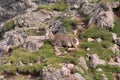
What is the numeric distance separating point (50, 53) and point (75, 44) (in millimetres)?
2165

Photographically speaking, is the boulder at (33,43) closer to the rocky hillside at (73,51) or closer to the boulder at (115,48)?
the rocky hillside at (73,51)

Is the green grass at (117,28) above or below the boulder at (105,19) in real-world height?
below

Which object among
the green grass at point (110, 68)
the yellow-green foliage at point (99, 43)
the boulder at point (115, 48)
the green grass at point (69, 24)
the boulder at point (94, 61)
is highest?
the green grass at point (69, 24)

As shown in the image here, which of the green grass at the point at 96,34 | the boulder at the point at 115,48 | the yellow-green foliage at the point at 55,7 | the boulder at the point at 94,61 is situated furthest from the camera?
the yellow-green foliage at the point at 55,7

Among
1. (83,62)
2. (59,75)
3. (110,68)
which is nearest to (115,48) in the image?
(110,68)

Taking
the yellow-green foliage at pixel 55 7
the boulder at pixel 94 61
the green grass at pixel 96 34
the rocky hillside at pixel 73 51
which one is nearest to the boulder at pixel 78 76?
the rocky hillside at pixel 73 51

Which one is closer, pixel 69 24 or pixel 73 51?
pixel 73 51

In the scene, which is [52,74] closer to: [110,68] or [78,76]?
[78,76]

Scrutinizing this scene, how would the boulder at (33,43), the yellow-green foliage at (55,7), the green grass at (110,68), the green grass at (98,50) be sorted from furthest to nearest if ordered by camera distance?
the yellow-green foliage at (55,7) < the boulder at (33,43) < the green grass at (98,50) < the green grass at (110,68)

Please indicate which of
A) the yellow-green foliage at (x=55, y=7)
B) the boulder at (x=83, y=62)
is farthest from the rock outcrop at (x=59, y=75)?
the yellow-green foliage at (x=55, y=7)

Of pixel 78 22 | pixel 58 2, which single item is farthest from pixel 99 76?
pixel 58 2

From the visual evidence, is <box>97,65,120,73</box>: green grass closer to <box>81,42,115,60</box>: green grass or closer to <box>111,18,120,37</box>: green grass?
<box>81,42,115,60</box>: green grass

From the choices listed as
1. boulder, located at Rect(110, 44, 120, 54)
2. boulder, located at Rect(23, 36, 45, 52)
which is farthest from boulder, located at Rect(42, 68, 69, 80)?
boulder, located at Rect(110, 44, 120, 54)

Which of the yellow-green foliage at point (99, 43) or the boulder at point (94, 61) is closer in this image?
the boulder at point (94, 61)
